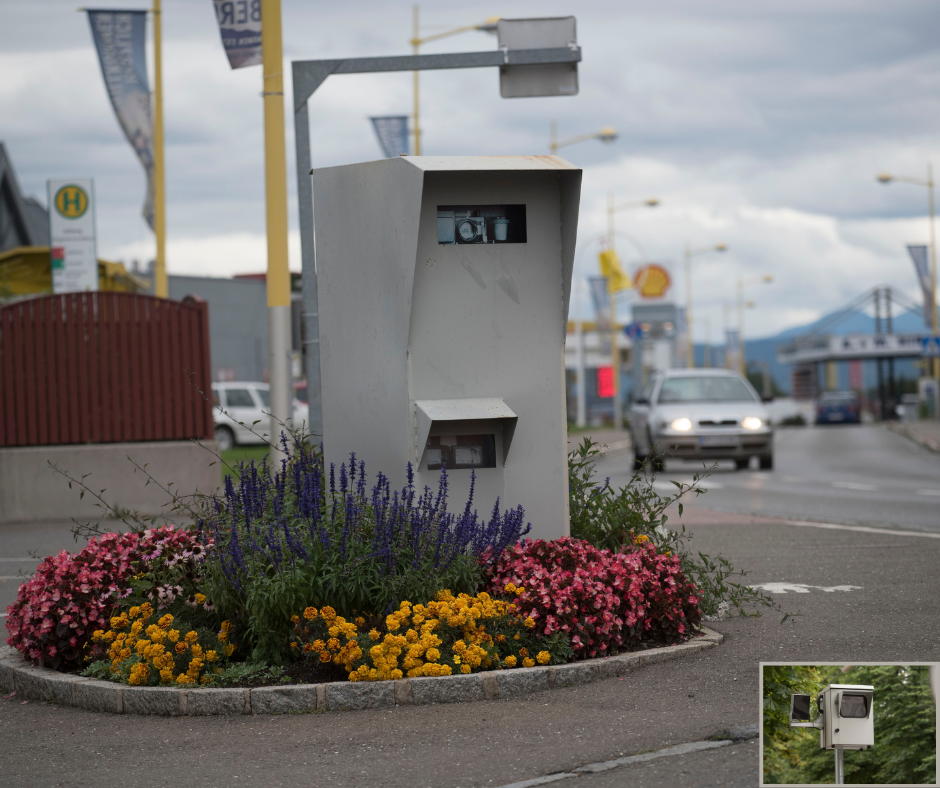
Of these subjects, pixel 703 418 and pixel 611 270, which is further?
pixel 611 270

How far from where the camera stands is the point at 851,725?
7.50 ft

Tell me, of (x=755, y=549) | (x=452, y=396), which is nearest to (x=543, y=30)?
(x=755, y=549)

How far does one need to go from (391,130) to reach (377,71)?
20.7 meters

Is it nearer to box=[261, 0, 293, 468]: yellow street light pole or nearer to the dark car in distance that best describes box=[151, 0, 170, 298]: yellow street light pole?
box=[261, 0, 293, 468]: yellow street light pole

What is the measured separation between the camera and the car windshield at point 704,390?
71.7ft

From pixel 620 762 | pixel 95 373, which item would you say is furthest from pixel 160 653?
pixel 95 373

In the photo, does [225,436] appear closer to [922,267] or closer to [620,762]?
[620,762]

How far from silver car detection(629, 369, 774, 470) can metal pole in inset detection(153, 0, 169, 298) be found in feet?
29.1

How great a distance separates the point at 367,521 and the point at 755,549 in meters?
5.35

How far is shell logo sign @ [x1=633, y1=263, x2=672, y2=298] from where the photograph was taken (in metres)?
56.5

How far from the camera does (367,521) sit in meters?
6.20

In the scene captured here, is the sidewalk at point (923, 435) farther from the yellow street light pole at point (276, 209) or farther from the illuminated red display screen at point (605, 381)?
the yellow street light pole at point (276, 209)

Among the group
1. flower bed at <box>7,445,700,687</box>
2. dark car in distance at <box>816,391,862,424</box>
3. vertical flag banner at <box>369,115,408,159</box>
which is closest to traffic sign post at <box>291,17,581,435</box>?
flower bed at <box>7,445,700,687</box>

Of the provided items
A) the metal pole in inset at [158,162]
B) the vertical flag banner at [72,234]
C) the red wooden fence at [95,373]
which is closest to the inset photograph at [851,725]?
the red wooden fence at [95,373]
